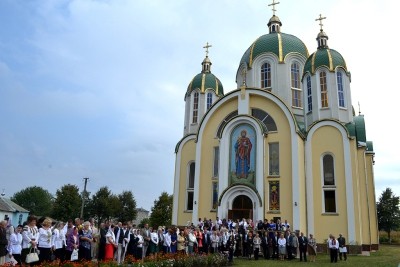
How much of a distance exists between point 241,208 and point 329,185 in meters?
5.72

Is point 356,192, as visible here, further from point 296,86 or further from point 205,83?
point 205,83

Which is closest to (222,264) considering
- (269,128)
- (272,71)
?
(269,128)

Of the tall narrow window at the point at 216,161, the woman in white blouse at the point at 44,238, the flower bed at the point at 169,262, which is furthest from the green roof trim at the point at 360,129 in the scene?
the woman in white blouse at the point at 44,238

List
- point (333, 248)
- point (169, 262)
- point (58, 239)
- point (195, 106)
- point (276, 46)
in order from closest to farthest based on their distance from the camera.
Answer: point (58, 239)
point (169, 262)
point (333, 248)
point (276, 46)
point (195, 106)

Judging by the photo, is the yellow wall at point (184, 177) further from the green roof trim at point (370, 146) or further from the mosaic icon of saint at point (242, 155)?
the green roof trim at point (370, 146)

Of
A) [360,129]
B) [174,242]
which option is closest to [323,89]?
[360,129]

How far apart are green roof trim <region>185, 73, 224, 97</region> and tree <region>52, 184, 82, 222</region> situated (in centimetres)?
2639

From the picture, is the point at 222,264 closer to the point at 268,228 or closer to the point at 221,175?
the point at 268,228

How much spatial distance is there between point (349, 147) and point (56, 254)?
59.8ft

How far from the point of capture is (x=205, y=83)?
101ft

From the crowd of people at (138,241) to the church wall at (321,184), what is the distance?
3.28 meters

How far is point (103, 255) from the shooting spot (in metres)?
11.8

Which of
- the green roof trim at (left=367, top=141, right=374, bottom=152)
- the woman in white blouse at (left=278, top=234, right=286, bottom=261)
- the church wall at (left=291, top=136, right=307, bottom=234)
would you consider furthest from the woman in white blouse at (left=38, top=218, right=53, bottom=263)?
the green roof trim at (left=367, top=141, right=374, bottom=152)

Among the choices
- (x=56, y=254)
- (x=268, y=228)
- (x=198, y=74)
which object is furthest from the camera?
(x=198, y=74)
